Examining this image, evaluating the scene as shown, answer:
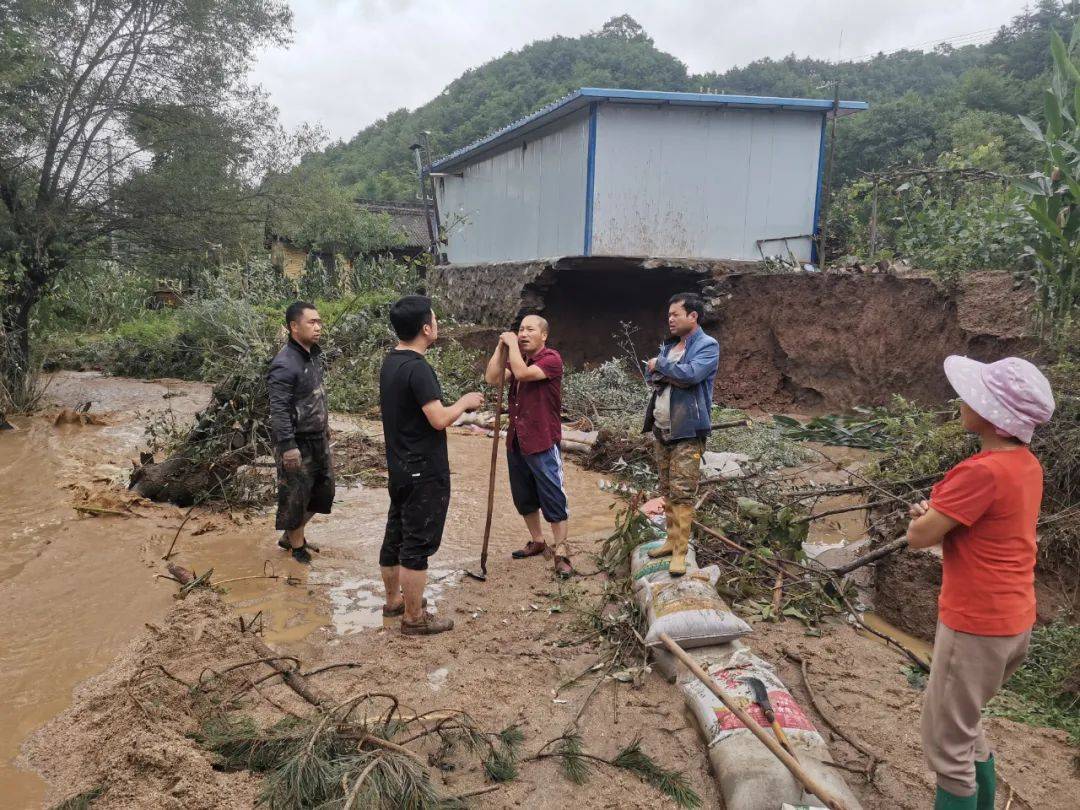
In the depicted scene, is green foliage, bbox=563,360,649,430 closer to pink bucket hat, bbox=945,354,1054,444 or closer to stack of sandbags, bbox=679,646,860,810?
stack of sandbags, bbox=679,646,860,810

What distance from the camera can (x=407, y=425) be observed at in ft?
12.3

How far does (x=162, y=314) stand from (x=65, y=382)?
24.0 ft

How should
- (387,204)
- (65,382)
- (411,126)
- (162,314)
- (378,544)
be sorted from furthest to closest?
(411,126) < (387,204) < (162,314) < (65,382) < (378,544)

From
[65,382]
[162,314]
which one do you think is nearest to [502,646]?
[65,382]

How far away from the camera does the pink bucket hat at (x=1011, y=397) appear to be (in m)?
2.14

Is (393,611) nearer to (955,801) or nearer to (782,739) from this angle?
(782,739)

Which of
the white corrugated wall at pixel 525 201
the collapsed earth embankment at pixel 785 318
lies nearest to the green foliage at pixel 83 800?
the collapsed earth embankment at pixel 785 318

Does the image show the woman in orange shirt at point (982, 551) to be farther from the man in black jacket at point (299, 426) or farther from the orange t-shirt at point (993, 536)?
the man in black jacket at point (299, 426)

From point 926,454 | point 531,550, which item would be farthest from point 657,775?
point 926,454

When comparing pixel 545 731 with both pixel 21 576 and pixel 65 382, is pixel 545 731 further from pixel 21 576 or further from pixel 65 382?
pixel 65 382

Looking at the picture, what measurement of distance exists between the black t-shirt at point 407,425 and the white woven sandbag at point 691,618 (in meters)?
1.32

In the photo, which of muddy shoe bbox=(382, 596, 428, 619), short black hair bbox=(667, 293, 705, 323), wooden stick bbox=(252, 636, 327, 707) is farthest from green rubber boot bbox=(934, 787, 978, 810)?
muddy shoe bbox=(382, 596, 428, 619)

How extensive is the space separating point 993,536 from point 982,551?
0.19 ft

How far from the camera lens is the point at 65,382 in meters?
13.8
